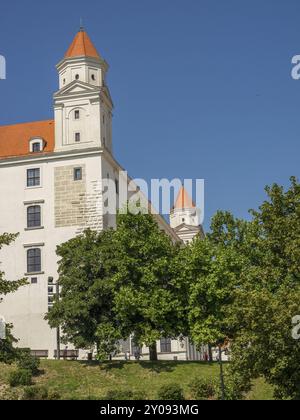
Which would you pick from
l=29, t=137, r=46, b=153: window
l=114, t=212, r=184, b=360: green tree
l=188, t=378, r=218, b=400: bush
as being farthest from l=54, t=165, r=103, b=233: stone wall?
l=188, t=378, r=218, b=400: bush

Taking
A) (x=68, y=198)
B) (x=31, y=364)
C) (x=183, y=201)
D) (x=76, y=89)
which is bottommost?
(x=31, y=364)

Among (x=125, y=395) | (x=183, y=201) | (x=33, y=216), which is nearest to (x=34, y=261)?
(x=33, y=216)

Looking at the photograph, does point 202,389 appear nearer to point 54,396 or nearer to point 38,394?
point 54,396

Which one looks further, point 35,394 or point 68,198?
point 68,198

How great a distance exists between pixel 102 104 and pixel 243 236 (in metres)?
21.8

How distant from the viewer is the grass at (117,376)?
4534cm

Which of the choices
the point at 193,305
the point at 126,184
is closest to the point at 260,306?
the point at 193,305

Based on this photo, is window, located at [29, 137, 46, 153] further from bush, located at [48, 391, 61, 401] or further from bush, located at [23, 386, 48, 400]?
bush, located at [48, 391, 61, 401]

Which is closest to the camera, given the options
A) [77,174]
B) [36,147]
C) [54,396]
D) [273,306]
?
[273,306]

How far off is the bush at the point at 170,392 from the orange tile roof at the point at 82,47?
38.1 metres

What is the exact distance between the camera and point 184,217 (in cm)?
12350

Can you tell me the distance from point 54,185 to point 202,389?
3082 cm

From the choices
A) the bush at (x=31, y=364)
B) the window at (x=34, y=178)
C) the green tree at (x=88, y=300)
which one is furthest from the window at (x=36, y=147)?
the bush at (x=31, y=364)

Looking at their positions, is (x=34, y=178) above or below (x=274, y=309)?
above
